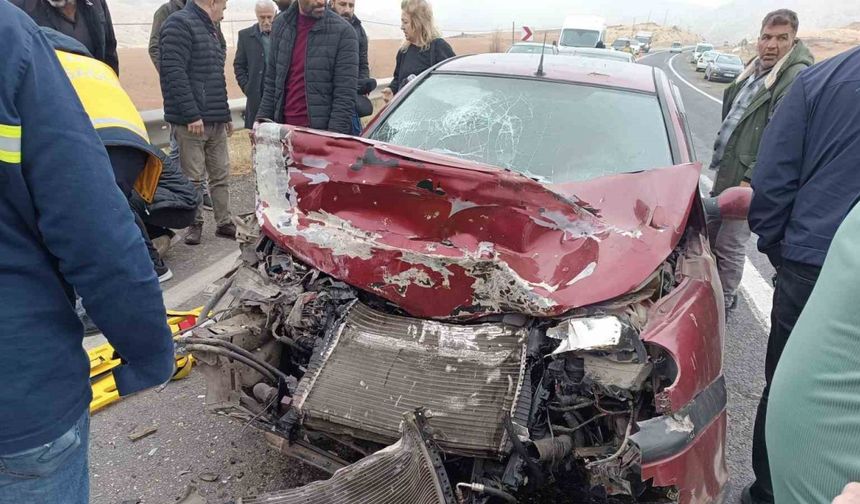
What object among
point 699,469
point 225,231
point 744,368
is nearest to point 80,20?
point 225,231

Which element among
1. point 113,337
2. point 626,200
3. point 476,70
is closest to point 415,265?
point 626,200

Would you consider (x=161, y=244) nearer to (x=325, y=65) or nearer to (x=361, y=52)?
(x=325, y=65)

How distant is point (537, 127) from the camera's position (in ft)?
9.93

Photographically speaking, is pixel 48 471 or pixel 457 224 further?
pixel 457 224

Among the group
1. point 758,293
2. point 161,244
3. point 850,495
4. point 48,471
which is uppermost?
point 850,495

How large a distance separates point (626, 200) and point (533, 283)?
1.87ft

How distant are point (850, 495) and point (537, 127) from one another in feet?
7.71

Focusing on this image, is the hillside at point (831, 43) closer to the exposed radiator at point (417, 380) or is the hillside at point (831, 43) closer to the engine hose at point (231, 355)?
the exposed radiator at point (417, 380)

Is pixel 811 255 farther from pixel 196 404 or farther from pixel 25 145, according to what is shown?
pixel 196 404

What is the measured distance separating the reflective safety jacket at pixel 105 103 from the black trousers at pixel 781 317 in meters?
2.34

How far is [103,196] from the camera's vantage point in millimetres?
1194

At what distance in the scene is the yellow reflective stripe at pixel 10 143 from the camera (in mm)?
1054

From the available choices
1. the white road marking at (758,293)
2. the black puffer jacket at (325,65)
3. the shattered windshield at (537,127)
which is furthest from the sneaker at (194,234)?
the white road marking at (758,293)

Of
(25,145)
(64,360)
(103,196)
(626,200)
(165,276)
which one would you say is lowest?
(165,276)
